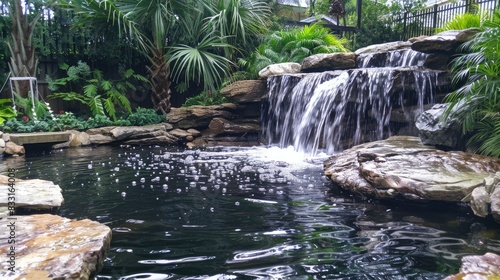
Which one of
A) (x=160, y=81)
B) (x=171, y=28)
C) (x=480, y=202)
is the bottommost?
(x=480, y=202)

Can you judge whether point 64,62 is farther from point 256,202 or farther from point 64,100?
point 256,202

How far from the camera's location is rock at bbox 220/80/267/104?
430 inches

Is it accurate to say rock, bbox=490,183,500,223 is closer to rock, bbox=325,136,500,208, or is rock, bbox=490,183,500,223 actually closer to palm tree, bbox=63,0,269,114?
rock, bbox=325,136,500,208

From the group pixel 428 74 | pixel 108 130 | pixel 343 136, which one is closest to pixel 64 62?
pixel 108 130

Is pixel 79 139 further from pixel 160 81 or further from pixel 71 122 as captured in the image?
pixel 160 81

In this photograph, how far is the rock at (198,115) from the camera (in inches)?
437

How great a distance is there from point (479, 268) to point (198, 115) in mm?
9187

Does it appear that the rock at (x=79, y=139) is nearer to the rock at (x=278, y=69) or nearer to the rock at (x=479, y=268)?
the rock at (x=278, y=69)

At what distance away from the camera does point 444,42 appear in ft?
24.7

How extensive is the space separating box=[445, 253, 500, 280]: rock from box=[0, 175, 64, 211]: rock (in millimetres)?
3405

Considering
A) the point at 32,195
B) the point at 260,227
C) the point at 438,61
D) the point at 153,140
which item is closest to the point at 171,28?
the point at 153,140

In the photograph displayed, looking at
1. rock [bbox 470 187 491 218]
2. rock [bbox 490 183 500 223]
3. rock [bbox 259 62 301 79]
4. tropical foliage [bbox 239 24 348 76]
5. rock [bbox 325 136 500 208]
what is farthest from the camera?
tropical foliage [bbox 239 24 348 76]

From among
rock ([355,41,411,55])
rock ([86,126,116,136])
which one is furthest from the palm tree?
rock ([355,41,411,55])

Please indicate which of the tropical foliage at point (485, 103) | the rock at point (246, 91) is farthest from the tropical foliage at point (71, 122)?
the tropical foliage at point (485, 103)
